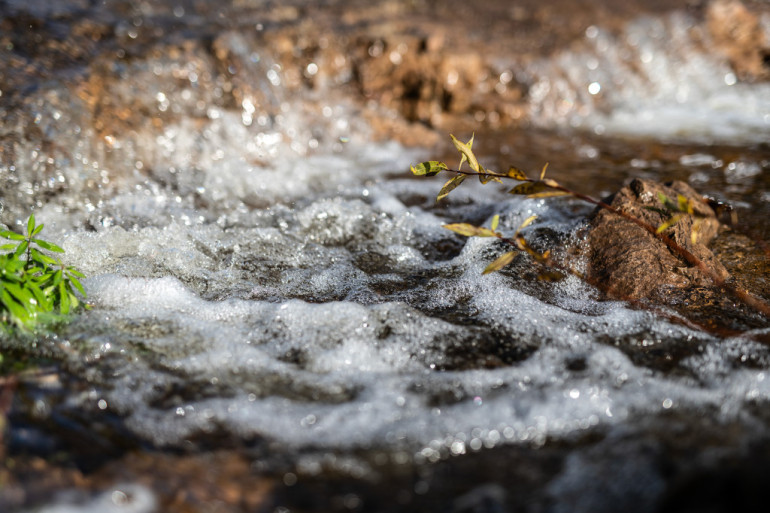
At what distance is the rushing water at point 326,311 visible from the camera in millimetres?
1602

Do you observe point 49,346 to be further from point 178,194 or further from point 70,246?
point 178,194

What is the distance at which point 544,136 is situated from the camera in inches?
197

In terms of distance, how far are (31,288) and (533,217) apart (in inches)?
69.3

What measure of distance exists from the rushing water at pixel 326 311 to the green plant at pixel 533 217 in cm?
20

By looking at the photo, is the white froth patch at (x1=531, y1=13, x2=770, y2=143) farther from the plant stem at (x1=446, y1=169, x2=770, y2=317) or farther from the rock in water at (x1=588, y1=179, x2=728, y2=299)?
the plant stem at (x1=446, y1=169, x2=770, y2=317)

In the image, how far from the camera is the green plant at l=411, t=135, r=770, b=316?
205 cm

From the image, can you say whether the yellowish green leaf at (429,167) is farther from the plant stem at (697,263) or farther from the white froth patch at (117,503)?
the white froth patch at (117,503)

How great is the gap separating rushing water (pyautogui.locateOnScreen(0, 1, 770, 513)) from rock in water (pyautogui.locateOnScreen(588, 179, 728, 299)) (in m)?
0.12

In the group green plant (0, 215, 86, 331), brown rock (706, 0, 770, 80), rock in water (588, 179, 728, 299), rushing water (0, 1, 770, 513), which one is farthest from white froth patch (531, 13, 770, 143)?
green plant (0, 215, 86, 331)

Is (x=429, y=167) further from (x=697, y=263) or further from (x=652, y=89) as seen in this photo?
(x=652, y=89)

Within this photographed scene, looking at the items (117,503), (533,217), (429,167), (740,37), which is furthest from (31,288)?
(740,37)

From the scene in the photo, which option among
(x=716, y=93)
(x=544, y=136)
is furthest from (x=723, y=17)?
(x=544, y=136)

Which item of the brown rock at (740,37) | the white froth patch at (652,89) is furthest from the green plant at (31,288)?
the brown rock at (740,37)

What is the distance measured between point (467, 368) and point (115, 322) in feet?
4.17
